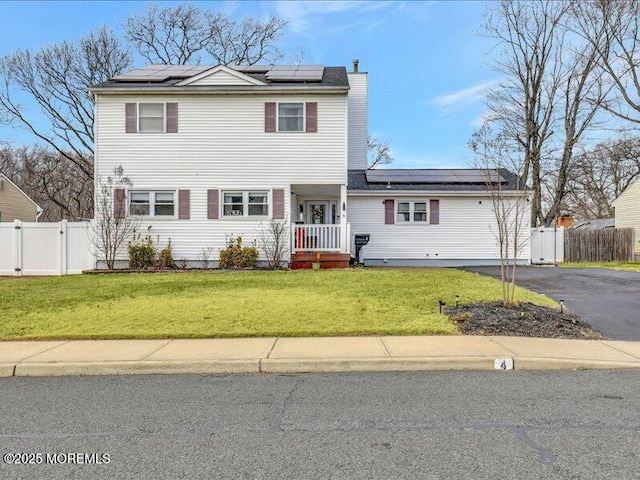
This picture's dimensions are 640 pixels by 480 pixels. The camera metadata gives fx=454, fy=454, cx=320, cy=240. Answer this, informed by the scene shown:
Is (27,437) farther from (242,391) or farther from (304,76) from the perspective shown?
(304,76)

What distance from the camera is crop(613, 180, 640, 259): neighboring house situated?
26328 mm

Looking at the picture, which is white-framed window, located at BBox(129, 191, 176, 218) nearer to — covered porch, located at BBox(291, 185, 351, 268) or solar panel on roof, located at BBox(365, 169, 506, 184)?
covered porch, located at BBox(291, 185, 351, 268)

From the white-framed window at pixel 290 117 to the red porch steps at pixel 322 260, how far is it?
182 inches

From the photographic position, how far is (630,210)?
27.2 meters

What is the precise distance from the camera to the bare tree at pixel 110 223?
15984 mm

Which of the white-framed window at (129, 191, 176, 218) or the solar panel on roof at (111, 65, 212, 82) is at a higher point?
the solar panel on roof at (111, 65, 212, 82)

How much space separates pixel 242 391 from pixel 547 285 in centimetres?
982

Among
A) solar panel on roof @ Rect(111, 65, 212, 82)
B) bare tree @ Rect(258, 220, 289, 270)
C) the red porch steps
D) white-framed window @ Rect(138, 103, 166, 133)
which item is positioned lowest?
the red porch steps

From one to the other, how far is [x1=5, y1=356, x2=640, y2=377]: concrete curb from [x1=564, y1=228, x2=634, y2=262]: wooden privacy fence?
19.5 metres

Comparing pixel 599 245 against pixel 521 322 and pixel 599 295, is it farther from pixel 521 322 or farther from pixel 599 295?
pixel 521 322

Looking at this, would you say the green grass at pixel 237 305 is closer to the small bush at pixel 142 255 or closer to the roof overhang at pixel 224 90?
the small bush at pixel 142 255

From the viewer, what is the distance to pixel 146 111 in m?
16.7

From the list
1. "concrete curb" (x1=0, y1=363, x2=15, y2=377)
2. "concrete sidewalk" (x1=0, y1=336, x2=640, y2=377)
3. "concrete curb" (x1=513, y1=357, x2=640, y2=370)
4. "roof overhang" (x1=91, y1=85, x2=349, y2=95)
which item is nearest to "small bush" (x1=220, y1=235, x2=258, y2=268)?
"roof overhang" (x1=91, y1=85, x2=349, y2=95)

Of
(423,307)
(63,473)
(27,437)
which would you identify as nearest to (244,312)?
(423,307)
